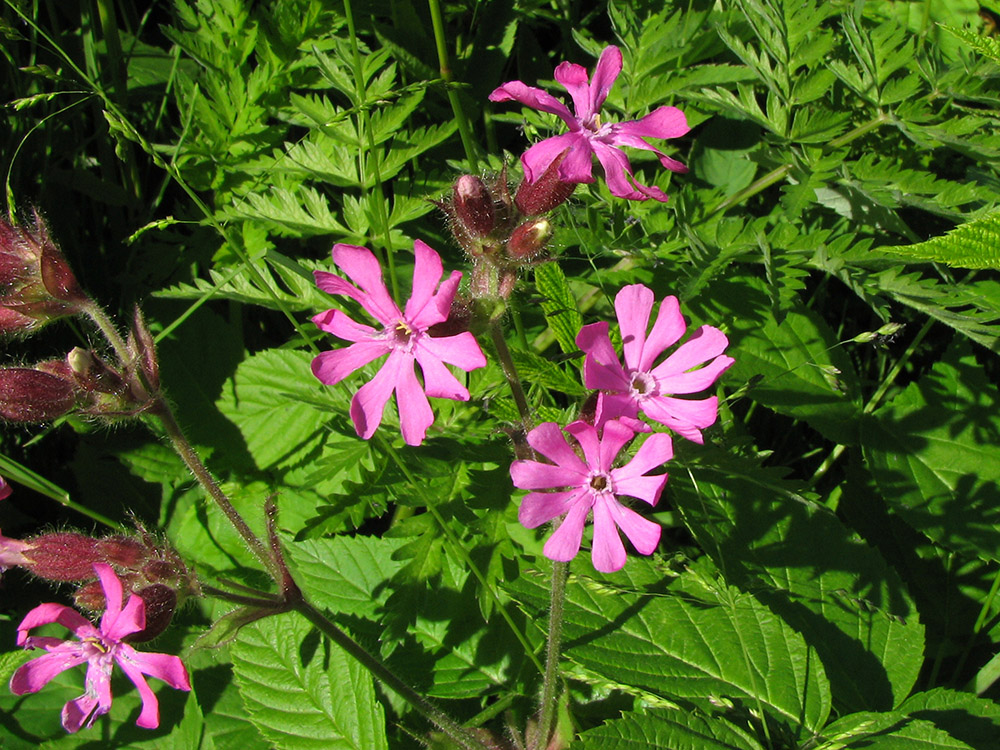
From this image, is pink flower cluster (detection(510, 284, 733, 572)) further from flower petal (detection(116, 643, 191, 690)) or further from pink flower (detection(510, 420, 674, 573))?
flower petal (detection(116, 643, 191, 690))

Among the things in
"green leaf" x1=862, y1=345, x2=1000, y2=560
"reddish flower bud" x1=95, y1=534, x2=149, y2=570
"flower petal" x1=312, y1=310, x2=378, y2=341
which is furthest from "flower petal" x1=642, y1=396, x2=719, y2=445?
"reddish flower bud" x1=95, y1=534, x2=149, y2=570

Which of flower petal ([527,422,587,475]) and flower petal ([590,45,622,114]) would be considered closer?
flower petal ([527,422,587,475])

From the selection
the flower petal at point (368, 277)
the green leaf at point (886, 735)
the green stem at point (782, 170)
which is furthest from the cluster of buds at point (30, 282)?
the green leaf at point (886, 735)

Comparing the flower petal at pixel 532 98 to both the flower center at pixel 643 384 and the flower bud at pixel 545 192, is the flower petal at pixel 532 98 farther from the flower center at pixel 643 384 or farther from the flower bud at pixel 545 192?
the flower center at pixel 643 384

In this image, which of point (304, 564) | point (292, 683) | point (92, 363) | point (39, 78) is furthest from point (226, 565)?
point (39, 78)

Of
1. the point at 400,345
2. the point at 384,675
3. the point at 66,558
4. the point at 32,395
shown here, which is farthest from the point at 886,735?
the point at 32,395

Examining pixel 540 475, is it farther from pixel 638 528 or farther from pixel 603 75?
pixel 603 75
